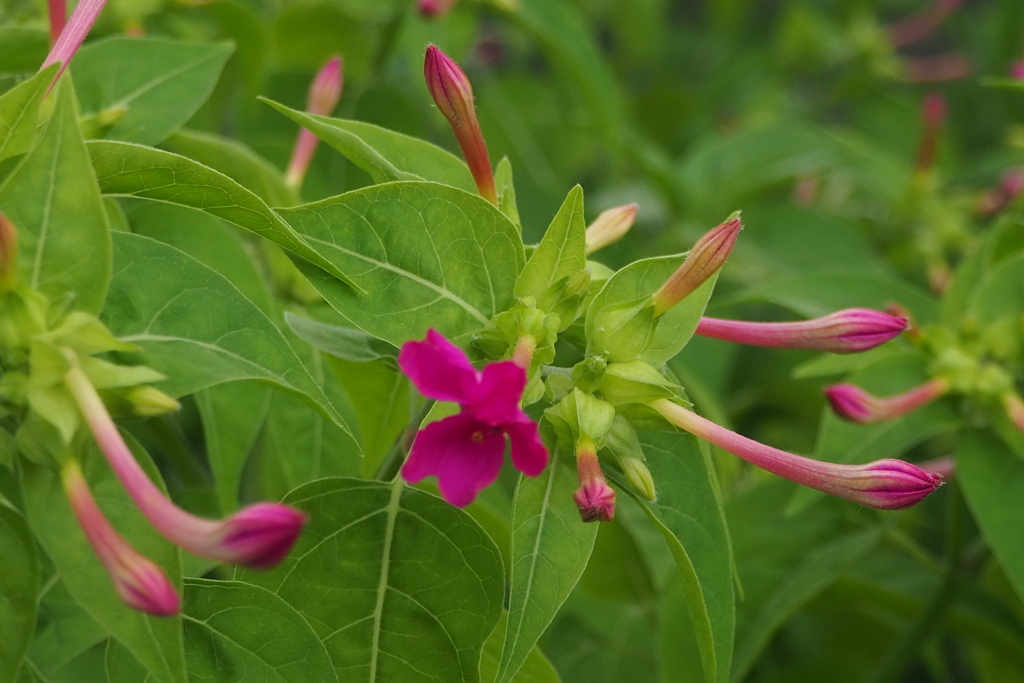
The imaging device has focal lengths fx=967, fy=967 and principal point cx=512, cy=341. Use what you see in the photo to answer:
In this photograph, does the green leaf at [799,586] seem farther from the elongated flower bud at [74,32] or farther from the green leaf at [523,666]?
the elongated flower bud at [74,32]

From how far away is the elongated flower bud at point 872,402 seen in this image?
94 cm

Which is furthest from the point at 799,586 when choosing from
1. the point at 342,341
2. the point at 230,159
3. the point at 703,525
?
the point at 230,159

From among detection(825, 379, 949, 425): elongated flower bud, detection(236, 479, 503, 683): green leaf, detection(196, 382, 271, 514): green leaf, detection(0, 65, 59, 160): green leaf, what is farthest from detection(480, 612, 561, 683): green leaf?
detection(0, 65, 59, 160): green leaf

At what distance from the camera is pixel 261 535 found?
Result: 1.67ft

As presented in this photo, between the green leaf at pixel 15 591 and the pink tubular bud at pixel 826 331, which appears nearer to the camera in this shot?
the green leaf at pixel 15 591

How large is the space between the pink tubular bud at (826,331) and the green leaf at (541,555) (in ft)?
0.64

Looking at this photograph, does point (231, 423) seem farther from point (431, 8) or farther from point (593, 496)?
point (431, 8)

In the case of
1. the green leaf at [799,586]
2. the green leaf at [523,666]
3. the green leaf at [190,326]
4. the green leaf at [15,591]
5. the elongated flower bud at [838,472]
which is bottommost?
the green leaf at [799,586]

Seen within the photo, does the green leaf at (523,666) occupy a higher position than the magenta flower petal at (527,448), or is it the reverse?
the magenta flower petal at (527,448)

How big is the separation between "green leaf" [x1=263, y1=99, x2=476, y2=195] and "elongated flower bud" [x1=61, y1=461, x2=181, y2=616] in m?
0.30

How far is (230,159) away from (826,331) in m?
0.55

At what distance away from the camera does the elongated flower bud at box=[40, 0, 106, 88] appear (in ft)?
2.33

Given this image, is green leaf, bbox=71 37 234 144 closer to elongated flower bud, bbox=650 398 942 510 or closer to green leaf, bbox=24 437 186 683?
green leaf, bbox=24 437 186 683

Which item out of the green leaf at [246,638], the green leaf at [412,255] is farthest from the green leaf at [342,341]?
the green leaf at [246,638]
